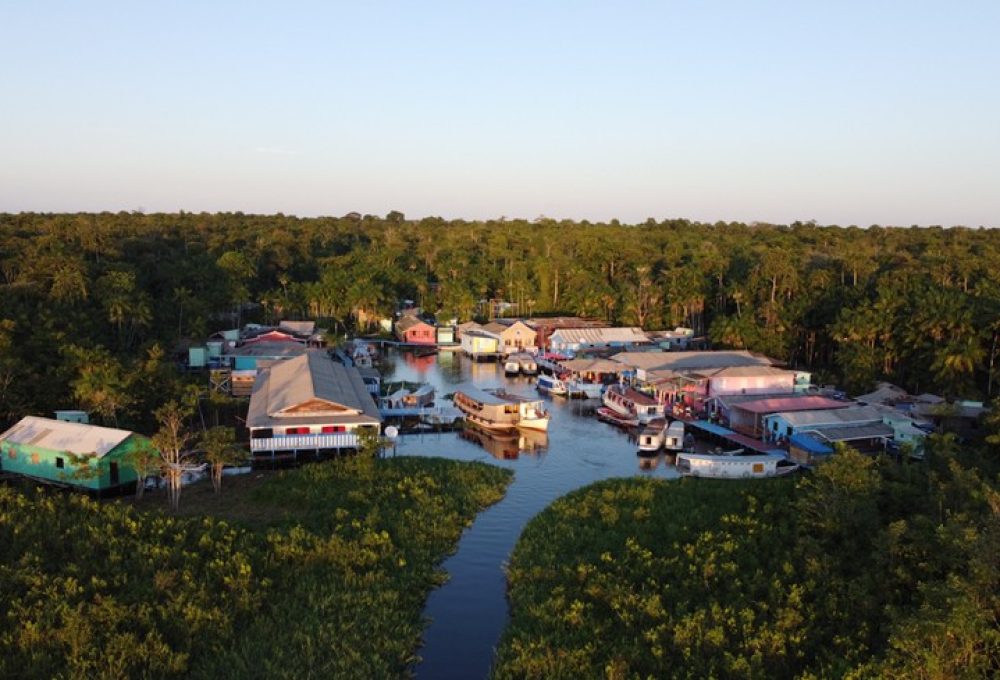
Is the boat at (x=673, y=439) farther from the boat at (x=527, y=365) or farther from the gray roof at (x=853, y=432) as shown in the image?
the boat at (x=527, y=365)

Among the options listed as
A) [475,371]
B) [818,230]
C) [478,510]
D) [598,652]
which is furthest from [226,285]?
[818,230]

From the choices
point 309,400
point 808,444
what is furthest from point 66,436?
point 808,444

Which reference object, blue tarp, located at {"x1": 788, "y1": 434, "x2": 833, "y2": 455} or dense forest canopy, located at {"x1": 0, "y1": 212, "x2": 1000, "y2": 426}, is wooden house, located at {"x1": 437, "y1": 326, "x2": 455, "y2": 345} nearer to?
dense forest canopy, located at {"x1": 0, "y1": 212, "x2": 1000, "y2": 426}

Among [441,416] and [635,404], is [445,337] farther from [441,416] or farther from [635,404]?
[635,404]

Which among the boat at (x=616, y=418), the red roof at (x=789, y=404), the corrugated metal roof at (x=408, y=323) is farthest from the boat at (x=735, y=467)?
the corrugated metal roof at (x=408, y=323)

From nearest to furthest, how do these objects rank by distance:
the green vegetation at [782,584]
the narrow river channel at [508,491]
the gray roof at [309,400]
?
the green vegetation at [782,584], the narrow river channel at [508,491], the gray roof at [309,400]

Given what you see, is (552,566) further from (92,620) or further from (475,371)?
(475,371)
